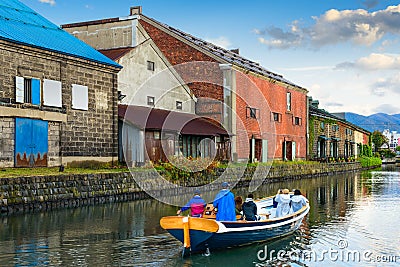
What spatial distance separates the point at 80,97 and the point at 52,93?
1927 millimetres

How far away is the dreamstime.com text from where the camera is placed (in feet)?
46.4

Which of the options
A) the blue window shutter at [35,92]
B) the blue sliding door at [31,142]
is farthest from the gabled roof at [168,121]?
the blue window shutter at [35,92]

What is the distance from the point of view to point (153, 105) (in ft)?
119

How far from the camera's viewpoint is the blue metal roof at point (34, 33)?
25.1 m

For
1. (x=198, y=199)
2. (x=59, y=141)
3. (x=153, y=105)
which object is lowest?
(x=198, y=199)

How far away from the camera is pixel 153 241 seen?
15930 millimetres

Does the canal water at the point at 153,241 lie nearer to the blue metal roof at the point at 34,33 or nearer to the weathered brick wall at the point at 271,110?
the blue metal roof at the point at 34,33

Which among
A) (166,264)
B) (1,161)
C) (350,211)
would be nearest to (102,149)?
(1,161)

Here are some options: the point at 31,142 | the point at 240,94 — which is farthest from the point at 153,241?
the point at 240,94

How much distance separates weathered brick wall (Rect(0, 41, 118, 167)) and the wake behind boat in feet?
42.2

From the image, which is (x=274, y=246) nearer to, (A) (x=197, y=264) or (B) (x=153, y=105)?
(A) (x=197, y=264)

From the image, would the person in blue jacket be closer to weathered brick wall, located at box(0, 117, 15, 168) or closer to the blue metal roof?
weathered brick wall, located at box(0, 117, 15, 168)

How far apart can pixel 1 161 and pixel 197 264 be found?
13.5 m

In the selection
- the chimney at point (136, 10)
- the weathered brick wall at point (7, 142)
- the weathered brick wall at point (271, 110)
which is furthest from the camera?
the chimney at point (136, 10)
